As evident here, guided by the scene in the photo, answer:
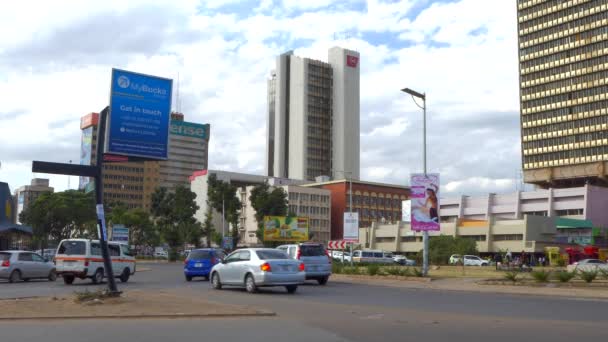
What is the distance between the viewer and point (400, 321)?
13672 mm

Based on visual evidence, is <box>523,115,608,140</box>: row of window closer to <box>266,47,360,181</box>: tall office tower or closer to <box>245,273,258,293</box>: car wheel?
<box>266,47,360,181</box>: tall office tower

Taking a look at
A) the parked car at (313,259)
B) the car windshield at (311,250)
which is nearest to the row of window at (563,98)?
the car windshield at (311,250)

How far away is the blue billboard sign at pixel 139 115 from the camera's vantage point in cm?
1773

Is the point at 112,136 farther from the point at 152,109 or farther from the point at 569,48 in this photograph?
the point at 569,48

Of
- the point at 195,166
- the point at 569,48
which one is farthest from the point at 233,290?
the point at 195,166

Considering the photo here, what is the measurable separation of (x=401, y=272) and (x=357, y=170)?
133600 millimetres

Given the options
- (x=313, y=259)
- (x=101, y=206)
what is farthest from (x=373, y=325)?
(x=313, y=259)

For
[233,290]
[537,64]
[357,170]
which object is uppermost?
[537,64]

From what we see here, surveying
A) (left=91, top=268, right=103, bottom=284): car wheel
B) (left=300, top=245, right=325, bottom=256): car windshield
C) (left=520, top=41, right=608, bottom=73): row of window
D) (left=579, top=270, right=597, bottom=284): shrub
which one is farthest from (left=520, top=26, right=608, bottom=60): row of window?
(left=91, top=268, right=103, bottom=284): car wheel

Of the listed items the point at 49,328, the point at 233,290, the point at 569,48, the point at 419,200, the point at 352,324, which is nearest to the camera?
the point at 49,328

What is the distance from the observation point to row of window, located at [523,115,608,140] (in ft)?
396

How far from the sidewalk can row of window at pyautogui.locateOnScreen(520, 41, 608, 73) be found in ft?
343

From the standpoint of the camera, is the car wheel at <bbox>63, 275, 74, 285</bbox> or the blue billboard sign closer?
the blue billboard sign

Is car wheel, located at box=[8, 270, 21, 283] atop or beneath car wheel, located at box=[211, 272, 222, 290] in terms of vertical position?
beneath
